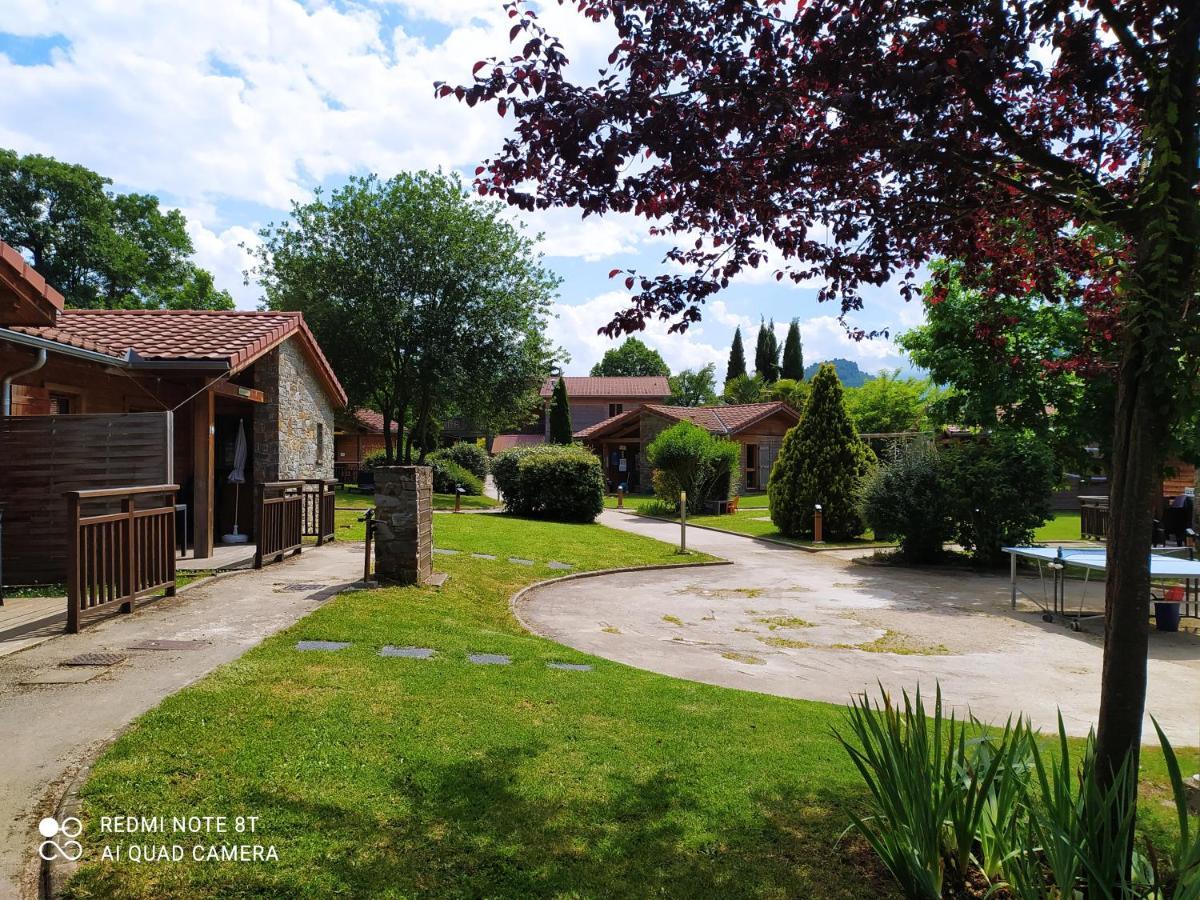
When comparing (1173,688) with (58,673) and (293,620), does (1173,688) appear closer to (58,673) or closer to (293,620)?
(293,620)

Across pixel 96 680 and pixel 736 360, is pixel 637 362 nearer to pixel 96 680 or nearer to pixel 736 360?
pixel 736 360

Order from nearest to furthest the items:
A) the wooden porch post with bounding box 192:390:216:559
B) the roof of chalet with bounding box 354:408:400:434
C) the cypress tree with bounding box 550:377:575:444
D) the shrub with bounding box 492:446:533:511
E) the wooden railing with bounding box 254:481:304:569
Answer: the wooden railing with bounding box 254:481:304:569 → the wooden porch post with bounding box 192:390:216:559 → the shrub with bounding box 492:446:533:511 → the cypress tree with bounding box 550:377:575:444 → the roof of chalet with bounding box 354:408:400:434

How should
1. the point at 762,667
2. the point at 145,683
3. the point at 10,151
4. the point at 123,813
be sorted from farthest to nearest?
1. the point at 10,151
2. the point at 762,667
3. the point at 145,683
4. the point at 123,813

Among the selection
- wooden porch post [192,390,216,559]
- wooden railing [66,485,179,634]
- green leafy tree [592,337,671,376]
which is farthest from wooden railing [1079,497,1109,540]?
green leafy tree [592,337,671,376]

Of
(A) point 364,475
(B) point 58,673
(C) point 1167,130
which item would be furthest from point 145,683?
(A) point 364,475

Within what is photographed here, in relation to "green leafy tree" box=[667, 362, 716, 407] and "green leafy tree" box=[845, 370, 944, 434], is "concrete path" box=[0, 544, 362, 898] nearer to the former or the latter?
"green leafy tree" box=[845, 370, 944, 434]

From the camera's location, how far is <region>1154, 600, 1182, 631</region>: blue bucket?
32.2 feet

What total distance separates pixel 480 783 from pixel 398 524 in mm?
5920

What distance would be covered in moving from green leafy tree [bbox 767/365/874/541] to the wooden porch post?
14368 millimetres

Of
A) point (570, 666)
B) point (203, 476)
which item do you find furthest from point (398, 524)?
point (203, 476)

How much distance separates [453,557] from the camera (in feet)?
41.6

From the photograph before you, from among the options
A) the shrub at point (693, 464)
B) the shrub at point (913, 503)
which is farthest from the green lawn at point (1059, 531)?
the shrub at point (693, 464)

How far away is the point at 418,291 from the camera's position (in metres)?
29.8

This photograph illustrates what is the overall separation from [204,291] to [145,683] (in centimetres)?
4590
